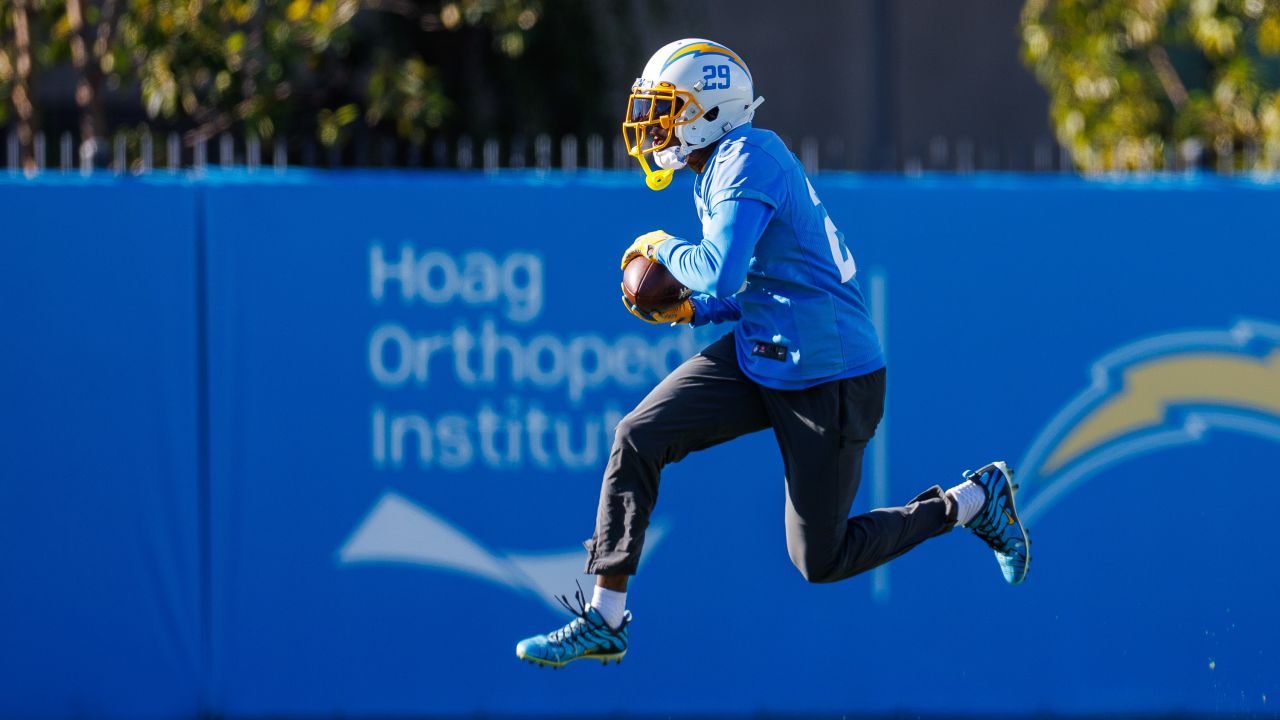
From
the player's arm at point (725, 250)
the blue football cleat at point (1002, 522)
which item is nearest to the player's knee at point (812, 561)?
the blue football cleat at point (1002, 522)

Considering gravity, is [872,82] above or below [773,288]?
above

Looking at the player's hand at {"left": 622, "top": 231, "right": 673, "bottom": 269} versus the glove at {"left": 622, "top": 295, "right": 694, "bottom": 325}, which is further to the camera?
the glove at {"left": 622, "top": 295, "right": 694, "bottom": 325}

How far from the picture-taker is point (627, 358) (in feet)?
21.6

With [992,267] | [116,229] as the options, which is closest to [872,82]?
[992,267]

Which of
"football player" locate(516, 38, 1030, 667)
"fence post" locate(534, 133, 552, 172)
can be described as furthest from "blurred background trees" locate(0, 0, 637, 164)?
"football player" locate(516, 38, 1030, 667)

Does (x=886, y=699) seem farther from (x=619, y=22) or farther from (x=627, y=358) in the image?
(x=619, y=22)

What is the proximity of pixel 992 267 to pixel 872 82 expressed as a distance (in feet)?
23.8

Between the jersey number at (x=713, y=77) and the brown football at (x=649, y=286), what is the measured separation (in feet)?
1.81

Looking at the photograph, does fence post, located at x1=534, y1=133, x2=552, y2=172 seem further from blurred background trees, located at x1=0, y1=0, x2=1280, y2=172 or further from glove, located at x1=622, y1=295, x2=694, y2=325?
glove, located at x1=622, y1=295, x2=694, y2=325

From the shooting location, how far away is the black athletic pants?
4.91 metres

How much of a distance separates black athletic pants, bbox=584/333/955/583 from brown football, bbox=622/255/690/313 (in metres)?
0.27

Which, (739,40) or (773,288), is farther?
(739,40)

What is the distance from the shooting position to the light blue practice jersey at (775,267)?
458 cm

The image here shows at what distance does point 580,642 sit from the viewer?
193 inches
